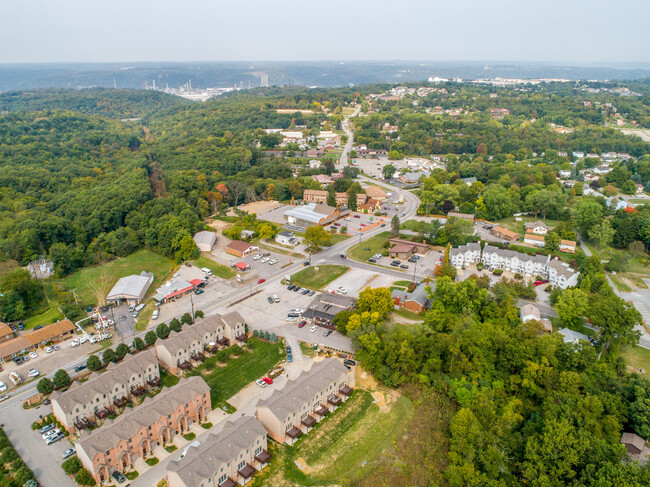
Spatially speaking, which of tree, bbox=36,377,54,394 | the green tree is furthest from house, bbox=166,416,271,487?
tree, bbox=36,377,54,394

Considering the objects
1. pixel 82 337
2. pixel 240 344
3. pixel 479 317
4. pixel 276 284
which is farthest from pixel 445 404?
pixel 82 337

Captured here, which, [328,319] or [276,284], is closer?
[328,319]

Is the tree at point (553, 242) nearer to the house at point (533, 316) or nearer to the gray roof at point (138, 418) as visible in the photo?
the house at point (533, 316)

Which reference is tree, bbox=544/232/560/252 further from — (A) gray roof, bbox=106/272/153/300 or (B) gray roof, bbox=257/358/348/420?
(A) gray roof, bbox=106/272/153/300

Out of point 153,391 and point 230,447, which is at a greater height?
point 230,447

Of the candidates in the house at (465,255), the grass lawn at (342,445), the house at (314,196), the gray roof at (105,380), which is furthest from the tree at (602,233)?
the gray roof at (105,380)

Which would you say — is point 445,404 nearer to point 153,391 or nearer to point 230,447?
point 230,447
